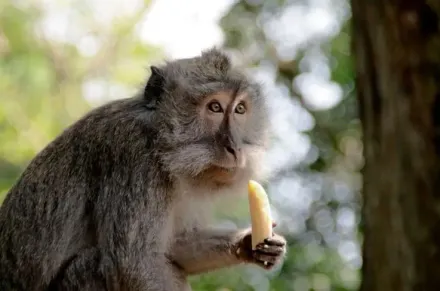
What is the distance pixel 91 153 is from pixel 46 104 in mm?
6882

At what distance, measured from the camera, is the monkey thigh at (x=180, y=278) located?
536cm

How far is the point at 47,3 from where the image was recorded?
12.7m

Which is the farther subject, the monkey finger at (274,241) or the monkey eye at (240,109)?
the monkey eye at (240,109)

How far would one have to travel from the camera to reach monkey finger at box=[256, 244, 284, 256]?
197 inches

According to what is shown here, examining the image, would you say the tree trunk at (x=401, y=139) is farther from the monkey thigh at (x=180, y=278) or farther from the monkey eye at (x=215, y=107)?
the monkey thigh at (x=180, y=278)

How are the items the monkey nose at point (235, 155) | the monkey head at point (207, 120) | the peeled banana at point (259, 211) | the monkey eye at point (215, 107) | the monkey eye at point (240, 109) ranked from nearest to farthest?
1. the peeled banana at point (259, 211)
2. the monkey nose at point (235, 155)
3. the monkey head at point (207, 120)
4. the monkey eye at point (215, 107)
5. the monkey eye at point (240, 109)

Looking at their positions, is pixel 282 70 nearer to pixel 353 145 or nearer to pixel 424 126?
pixel 353 145

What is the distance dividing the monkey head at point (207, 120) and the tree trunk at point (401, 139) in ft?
9.59

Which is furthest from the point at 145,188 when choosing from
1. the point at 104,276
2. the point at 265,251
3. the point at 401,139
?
the point at 401,139

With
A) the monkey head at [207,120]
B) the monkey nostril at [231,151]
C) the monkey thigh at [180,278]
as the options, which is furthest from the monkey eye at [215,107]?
the monkey thigh at [180,278]

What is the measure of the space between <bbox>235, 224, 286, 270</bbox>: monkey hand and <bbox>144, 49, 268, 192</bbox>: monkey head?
460 millimetres

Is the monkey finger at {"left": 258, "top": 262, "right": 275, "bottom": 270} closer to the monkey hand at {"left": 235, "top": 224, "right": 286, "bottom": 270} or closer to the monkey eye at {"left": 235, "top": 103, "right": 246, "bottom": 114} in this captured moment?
the monkey hand at {"left": 235, "top": 224, "right": 286, "bottom": 270}

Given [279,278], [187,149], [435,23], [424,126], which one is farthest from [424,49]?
[279,278]

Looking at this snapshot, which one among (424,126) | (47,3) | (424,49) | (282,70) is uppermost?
(47,3)
